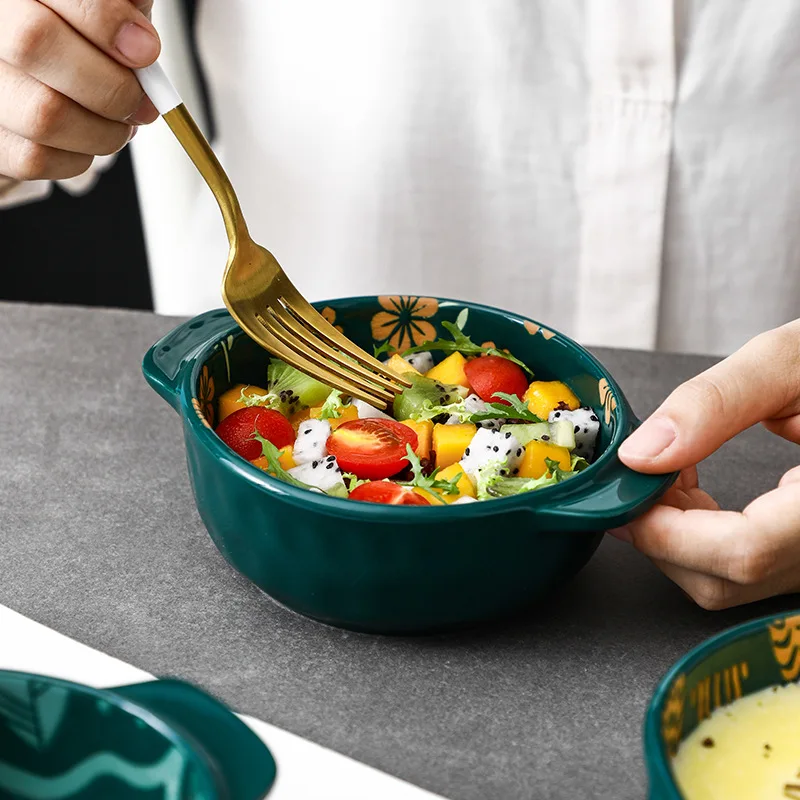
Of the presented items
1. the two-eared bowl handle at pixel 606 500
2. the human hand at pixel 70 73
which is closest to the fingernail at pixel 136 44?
the human hand at pixel 70 73

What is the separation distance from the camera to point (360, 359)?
1043mm

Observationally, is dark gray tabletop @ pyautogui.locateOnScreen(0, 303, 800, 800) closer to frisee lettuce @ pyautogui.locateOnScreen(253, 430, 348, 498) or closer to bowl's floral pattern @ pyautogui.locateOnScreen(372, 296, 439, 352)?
frisee lettuce @ pyautogui.locateOnScreen(253, 430, 348, 498)

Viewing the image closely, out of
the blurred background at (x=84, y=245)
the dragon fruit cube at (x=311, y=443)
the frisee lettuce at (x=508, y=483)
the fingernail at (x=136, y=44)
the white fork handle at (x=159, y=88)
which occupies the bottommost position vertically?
the blurred background at (x=84, y=245)

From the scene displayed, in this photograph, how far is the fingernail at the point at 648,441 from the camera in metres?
0.83

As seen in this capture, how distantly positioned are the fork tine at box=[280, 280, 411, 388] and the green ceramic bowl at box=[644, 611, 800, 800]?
1.54ft

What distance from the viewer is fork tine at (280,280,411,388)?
1.04 m

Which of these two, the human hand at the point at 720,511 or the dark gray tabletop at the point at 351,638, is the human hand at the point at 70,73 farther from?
the human hand at the point at 720,511

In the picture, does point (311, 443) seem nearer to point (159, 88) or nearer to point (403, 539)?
point (403, 539)

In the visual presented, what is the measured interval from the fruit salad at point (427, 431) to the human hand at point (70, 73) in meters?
0.33

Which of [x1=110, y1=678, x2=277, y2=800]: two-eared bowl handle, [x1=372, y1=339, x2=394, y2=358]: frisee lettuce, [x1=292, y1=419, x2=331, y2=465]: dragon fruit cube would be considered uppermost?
[x1=110, y1=678, x2=277, y2=800]: two-eared bowl handle

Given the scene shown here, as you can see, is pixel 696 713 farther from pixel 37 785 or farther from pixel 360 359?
pixel 360 359

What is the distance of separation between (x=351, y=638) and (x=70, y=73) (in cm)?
63

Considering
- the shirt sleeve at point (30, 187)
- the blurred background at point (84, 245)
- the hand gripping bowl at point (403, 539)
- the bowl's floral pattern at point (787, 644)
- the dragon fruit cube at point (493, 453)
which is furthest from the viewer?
the blurred background at point (84, 245)

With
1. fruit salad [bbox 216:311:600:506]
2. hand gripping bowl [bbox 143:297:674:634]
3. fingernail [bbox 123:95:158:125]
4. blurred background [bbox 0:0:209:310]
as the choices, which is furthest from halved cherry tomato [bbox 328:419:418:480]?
blurred background [bbox 0:0:209:310]
